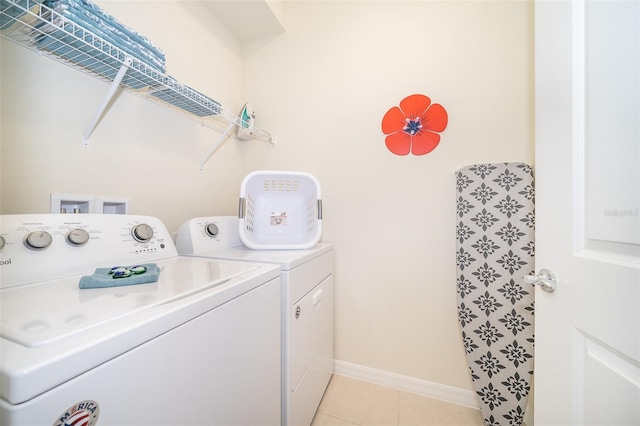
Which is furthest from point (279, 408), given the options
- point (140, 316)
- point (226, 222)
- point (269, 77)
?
point (269, 77)

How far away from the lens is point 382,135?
1592mm

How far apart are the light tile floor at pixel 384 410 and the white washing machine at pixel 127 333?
1.99 feet

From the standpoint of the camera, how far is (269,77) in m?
1.90

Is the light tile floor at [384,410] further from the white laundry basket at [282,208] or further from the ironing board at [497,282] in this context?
the white laundry basket at [282,208]

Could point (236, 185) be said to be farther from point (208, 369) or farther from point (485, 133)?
point (485, 133)

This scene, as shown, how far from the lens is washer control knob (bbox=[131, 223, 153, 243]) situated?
3.13 feet

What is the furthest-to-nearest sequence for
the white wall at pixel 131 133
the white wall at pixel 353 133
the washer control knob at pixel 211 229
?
the washer control knob at pixel 211 229 < the white wall at pixel 353 133 < the white wall at pixel 131 133

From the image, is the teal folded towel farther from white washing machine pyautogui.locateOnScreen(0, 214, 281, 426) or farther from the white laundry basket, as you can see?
the white laundry basket

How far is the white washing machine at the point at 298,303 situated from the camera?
99 centimetres

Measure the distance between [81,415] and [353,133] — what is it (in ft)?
5.46

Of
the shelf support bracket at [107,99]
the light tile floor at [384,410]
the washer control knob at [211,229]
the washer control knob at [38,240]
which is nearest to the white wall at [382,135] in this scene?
the light tile floor at [384,410]

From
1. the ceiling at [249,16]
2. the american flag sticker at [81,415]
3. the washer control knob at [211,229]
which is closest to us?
the american flag sticker at [81,415]

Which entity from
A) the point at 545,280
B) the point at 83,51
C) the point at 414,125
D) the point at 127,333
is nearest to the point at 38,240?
the point at 127,333

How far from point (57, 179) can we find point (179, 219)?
541 mm
